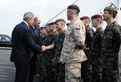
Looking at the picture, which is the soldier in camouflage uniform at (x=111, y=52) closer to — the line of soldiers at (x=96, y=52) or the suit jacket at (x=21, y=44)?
the line of soldiers at (x=96, y=52)

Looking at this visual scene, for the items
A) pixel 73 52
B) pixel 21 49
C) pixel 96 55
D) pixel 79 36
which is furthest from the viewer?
pixel 96 55

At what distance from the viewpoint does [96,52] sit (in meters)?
4.42

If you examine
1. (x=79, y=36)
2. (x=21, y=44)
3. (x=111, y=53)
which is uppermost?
(x=79, y=36)

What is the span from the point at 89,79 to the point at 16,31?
223 centimetres

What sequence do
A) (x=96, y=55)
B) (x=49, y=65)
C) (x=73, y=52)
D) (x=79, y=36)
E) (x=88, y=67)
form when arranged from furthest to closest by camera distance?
(x=49, y=65) < (x=88, y=67) < (x=96, y=55) < (x=73, y=52) < (x=79, y=36)

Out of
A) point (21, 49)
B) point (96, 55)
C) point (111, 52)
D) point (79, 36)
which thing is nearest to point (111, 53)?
point (111, 52)

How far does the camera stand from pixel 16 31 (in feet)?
12.7

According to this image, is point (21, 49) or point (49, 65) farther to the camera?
point (49, 65)

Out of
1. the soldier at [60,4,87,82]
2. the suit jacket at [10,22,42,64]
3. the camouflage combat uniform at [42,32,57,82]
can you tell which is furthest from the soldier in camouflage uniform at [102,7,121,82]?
the camouflage combat uniform at [42,32,57,82]

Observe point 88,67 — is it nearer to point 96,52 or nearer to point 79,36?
point 96,52

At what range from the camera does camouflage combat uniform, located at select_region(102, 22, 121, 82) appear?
133 inches

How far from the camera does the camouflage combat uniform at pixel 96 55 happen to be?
4332 mm

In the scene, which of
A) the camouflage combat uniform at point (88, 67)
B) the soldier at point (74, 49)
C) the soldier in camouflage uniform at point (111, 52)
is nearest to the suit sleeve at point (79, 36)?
the soldier at point (74, 49)

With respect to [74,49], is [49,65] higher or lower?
lower
